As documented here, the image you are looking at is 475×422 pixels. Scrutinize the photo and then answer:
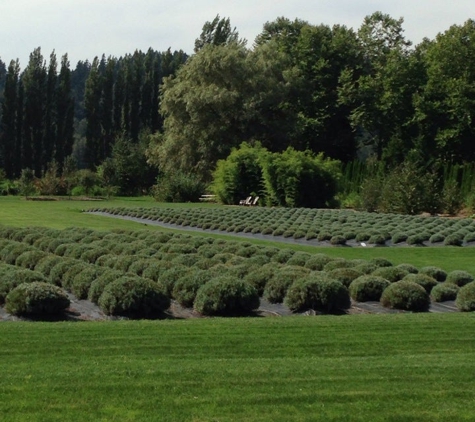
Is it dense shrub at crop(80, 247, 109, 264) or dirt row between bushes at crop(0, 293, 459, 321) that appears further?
dense shrub at crop(80, 247, 109, 264)

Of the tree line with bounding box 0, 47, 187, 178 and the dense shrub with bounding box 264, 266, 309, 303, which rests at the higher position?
the tree line with bounding box 0, 47, 187, 178

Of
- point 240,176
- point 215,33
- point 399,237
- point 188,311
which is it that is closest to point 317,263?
point 188,311

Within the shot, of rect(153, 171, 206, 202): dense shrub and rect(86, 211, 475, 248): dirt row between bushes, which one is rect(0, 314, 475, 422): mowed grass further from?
rect(153, 171, 206, 202): dense shrub

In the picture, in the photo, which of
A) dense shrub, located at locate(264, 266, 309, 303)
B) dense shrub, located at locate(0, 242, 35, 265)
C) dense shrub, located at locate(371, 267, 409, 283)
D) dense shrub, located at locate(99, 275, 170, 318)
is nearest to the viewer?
dense shrub, located at locate(99, 275, 170, 318)

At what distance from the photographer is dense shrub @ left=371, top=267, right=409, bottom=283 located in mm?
12852

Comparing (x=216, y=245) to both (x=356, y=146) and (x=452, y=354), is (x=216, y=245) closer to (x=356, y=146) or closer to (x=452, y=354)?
(x=452, y=354)

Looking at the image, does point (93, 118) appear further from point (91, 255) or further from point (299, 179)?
point (91, 255)

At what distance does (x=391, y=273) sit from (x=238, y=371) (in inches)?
264

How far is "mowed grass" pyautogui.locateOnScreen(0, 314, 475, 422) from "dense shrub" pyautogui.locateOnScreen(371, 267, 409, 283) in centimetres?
349

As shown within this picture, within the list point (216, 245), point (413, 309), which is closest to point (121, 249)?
point (216, 245)

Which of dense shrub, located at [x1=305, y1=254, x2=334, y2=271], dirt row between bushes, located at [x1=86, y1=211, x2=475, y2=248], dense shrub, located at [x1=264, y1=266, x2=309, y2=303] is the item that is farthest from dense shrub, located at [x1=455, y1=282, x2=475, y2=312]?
dirt row between bushes, located at [x1=86, y1=211, x2=475, y2=248]

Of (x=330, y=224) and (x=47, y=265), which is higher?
(x=330, y=224)

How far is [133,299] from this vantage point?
33.8 feet

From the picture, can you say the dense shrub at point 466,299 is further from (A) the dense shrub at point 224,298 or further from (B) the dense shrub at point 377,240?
(B) the dense shrub at point 377,240
